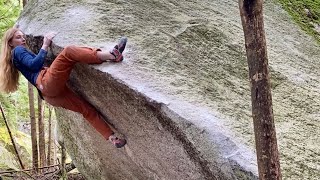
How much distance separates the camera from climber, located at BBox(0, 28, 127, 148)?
3.78 meters

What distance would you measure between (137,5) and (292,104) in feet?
6.64

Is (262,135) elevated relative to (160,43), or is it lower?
elevated

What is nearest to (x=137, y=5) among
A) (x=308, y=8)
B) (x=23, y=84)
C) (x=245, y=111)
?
(x=245, y=111)

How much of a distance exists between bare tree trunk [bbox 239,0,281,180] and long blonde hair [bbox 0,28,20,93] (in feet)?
9.20

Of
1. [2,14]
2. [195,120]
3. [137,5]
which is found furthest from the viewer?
[2,14]

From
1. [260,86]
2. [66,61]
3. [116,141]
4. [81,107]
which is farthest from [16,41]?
[260,86]

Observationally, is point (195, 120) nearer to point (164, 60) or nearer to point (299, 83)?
point (164, 60)

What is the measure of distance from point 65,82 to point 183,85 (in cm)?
115

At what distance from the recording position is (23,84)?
31.5 feet

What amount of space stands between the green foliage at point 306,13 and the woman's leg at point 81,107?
2843mm

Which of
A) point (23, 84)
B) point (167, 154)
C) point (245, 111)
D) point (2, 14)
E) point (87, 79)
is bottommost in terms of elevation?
point (23, 84)

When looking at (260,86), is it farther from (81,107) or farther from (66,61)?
(81,107)

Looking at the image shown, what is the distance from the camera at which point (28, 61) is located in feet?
13.3

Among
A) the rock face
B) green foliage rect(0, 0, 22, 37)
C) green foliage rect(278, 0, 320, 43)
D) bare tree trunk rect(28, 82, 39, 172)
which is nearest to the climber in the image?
the rock face
